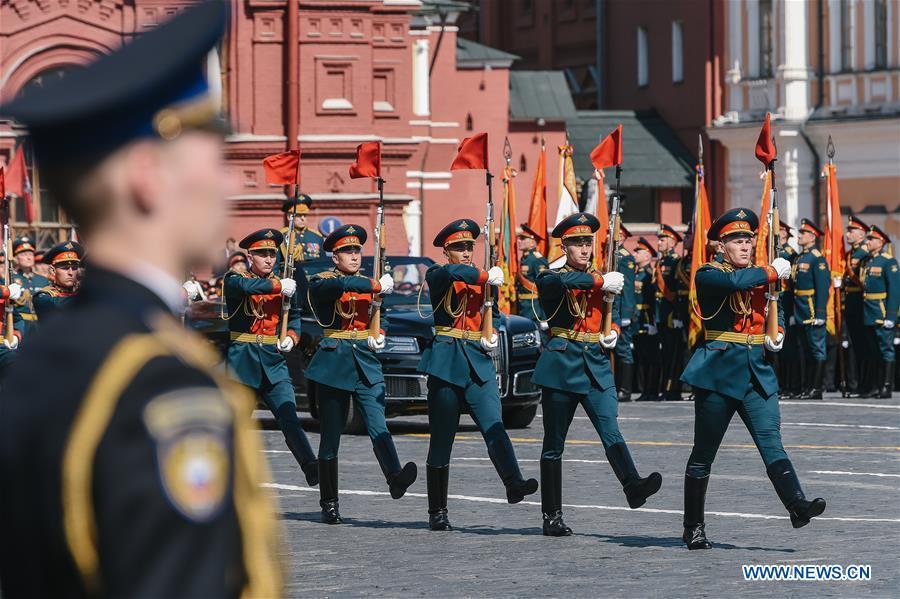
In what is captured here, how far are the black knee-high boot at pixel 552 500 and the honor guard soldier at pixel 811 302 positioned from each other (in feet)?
39.2

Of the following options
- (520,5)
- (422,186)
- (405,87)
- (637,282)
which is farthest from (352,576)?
(520,5)

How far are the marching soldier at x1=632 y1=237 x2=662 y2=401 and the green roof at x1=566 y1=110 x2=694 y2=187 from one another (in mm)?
19283

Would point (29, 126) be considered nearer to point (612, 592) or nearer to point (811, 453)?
point (612, 592)

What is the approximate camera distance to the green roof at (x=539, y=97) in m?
45.2

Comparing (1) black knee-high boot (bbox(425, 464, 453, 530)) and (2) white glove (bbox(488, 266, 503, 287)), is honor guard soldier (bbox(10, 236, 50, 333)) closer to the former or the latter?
(2) white glove (bbox(488, 266, 503, 287))

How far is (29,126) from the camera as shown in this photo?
2629 millimetres

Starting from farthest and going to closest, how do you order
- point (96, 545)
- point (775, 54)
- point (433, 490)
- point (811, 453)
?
point (775, 54) < point (811, 453) < point (433, 490) < point (96, 545)

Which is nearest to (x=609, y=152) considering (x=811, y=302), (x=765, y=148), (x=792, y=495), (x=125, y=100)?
(x=765, y=148)

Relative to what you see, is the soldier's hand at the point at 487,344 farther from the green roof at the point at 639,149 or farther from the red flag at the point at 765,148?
the green roof at the point at 639,149

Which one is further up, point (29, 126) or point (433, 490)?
point (29, 126)

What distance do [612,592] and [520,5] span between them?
47.4 m

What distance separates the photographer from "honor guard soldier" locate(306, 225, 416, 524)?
12219 mm

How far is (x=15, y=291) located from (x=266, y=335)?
17.0 feet

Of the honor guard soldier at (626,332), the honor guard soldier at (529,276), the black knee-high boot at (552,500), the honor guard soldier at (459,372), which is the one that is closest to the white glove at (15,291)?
the honor guard soldier at (459,372)
